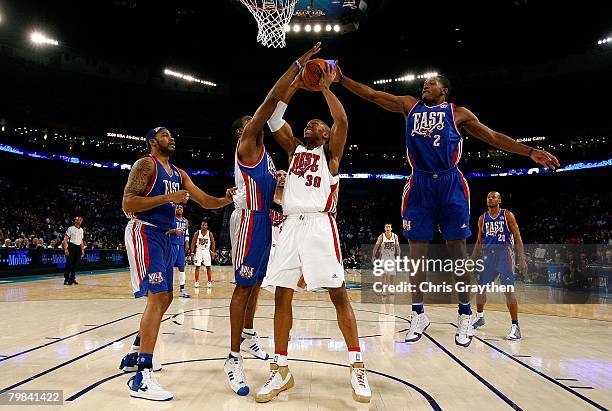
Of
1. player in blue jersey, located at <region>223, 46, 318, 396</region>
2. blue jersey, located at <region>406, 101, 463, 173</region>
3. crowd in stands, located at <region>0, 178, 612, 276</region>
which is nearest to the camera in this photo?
player in blue jersey, located at <region>223, 46, 318, 396</region>

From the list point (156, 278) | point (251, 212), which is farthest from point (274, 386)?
point (251, 212)

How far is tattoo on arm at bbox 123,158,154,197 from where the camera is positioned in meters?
4.33

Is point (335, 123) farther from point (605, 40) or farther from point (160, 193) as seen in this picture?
point (605, 40)

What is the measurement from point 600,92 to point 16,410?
28.6 m

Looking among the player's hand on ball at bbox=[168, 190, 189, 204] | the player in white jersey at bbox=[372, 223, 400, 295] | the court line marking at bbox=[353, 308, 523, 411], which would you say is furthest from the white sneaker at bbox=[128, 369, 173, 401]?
the player in white jersey at bbox=[372, 223, 400, 295]

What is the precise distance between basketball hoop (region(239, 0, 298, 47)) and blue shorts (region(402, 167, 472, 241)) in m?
6.70

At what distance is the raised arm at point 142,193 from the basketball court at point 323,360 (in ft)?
5.13

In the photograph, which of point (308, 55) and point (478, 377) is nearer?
point (308, 55)

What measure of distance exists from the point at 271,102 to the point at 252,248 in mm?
1322

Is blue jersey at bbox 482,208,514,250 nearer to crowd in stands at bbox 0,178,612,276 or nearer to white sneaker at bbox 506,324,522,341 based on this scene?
white sneaker at bbox 506,324,522,341

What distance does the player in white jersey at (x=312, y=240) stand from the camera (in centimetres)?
407

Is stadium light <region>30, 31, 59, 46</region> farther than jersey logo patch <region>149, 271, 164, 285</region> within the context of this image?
Yes

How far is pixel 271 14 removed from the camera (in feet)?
35.8

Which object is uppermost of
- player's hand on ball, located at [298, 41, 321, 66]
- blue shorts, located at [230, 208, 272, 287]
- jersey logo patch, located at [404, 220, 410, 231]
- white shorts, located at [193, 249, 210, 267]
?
player's hand on ball, located at [298, 41, 321, 66]
